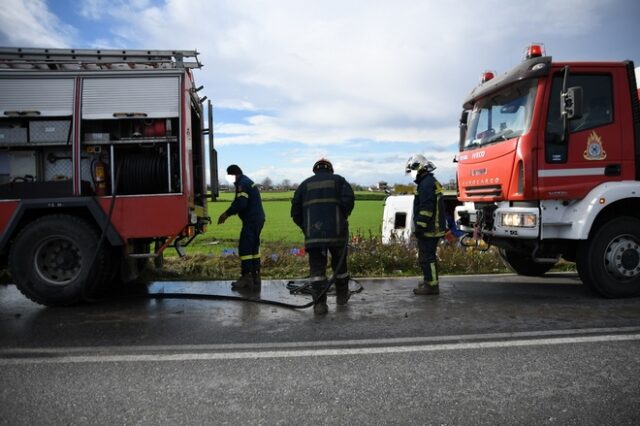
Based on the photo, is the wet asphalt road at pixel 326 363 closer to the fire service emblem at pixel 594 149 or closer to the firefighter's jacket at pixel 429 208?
the firefighter's jacket at pixel 429 208

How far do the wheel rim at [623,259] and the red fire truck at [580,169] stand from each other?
0.4 inches

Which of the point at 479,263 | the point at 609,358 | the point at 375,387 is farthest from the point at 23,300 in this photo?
the point at 479,263

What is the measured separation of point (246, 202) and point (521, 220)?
146 inches

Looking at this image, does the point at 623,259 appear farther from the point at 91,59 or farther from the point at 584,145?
the point at 91,59

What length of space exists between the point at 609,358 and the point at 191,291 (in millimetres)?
4951

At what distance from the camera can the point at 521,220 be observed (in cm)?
→ 562

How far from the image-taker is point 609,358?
350cm

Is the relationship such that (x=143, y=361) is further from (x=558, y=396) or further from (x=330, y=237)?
(x=558, y=396)

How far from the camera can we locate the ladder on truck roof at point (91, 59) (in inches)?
227

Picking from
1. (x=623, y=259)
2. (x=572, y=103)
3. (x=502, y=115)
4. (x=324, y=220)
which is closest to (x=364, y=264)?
(x=324, y=220)

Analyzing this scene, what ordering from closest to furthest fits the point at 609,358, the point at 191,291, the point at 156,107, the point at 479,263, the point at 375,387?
the point at 375,387
the point at 609,358
the point at 156,107
the point at 191,291
the point at 479,263

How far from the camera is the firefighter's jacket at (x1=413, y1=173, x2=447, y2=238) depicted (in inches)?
243

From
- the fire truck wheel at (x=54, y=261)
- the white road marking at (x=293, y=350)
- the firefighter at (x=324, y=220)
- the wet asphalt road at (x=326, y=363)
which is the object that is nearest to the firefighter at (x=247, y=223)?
the wet asphalt road at (x=326, y=363)

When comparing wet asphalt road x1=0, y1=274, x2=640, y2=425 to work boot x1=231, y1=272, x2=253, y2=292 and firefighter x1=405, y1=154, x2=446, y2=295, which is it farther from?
work boot x1=231, y1=272, x2=253, y2=292
